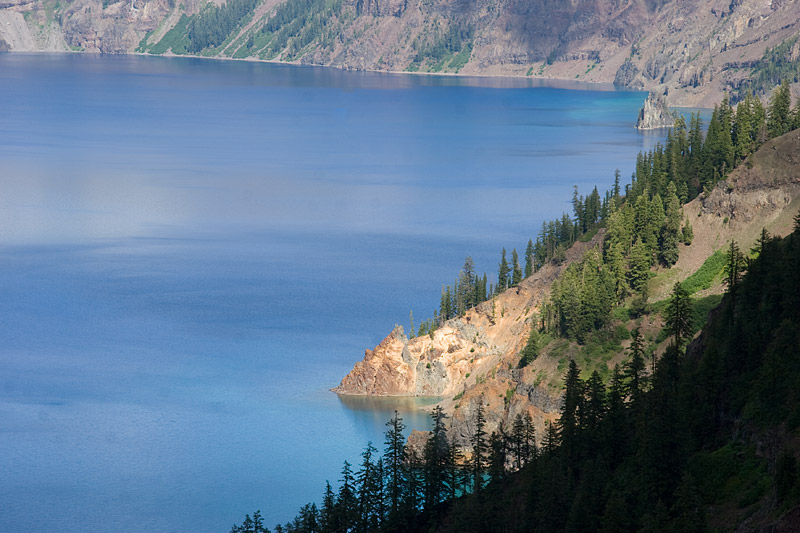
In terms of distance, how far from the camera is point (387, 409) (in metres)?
152

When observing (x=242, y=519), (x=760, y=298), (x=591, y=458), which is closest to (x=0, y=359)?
(x=242, y=519)

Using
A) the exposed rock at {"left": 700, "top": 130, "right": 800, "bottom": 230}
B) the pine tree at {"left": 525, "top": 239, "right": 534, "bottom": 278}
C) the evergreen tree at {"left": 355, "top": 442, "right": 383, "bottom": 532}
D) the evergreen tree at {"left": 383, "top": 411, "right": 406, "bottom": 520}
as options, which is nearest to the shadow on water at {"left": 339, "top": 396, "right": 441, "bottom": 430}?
the evergreen tree at {"left": 383, "top": 411, "right": 406, "bottom": 520}

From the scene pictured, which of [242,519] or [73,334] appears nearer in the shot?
[242,519]

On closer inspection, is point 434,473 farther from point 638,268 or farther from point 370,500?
point 638,268

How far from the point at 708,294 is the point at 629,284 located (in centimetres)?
1239

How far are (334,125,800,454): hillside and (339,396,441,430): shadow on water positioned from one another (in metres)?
1.33

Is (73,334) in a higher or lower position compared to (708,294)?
lower

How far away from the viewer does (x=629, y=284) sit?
154m

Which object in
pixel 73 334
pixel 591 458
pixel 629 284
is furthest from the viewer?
pixel 73 334

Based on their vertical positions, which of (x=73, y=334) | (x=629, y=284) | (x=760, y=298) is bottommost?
(x=73, y=334)

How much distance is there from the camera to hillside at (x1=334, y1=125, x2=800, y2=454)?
472 ft

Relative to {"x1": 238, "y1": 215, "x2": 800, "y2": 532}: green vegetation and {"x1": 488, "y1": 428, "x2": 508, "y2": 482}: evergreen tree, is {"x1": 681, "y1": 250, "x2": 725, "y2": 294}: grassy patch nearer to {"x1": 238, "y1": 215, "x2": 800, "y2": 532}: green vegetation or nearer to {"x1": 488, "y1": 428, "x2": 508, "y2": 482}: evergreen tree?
{"x1": 238, "y1": 215, "x2": 800, "y2": 532}: green vegetation

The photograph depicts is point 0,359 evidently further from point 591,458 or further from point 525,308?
point 591,458

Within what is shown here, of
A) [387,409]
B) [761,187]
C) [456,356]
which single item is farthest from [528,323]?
[761,187]
